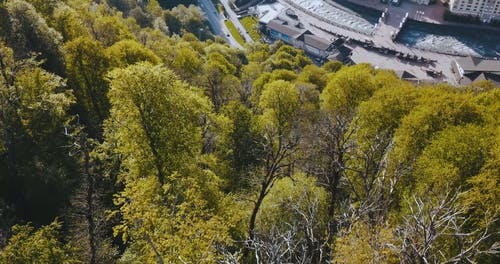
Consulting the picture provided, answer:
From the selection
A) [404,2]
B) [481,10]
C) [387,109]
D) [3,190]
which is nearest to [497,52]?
[481,10]

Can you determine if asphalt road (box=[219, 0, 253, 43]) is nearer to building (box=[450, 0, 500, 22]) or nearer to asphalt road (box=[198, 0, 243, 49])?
asphalt road (box=[198, 0, 243, 49])

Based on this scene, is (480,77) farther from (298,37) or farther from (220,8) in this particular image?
(220,8)

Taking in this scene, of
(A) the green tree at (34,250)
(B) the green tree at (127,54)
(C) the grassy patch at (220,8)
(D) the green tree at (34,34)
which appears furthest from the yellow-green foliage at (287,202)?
(C) the grassy patch at (220,8)

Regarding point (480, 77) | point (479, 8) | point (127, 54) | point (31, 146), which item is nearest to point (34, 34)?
point (127, 54)

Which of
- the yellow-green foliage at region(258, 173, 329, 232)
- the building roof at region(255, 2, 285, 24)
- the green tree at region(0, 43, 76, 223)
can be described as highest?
the green tree at region(0, 43, 76, 223)

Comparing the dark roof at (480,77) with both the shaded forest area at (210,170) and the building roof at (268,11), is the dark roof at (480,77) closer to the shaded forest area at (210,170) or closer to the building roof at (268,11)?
the building roof at (268,11)

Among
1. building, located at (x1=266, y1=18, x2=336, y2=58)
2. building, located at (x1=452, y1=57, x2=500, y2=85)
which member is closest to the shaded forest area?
building, located at (x1=452, y1=57, x2=500, y2=85)
